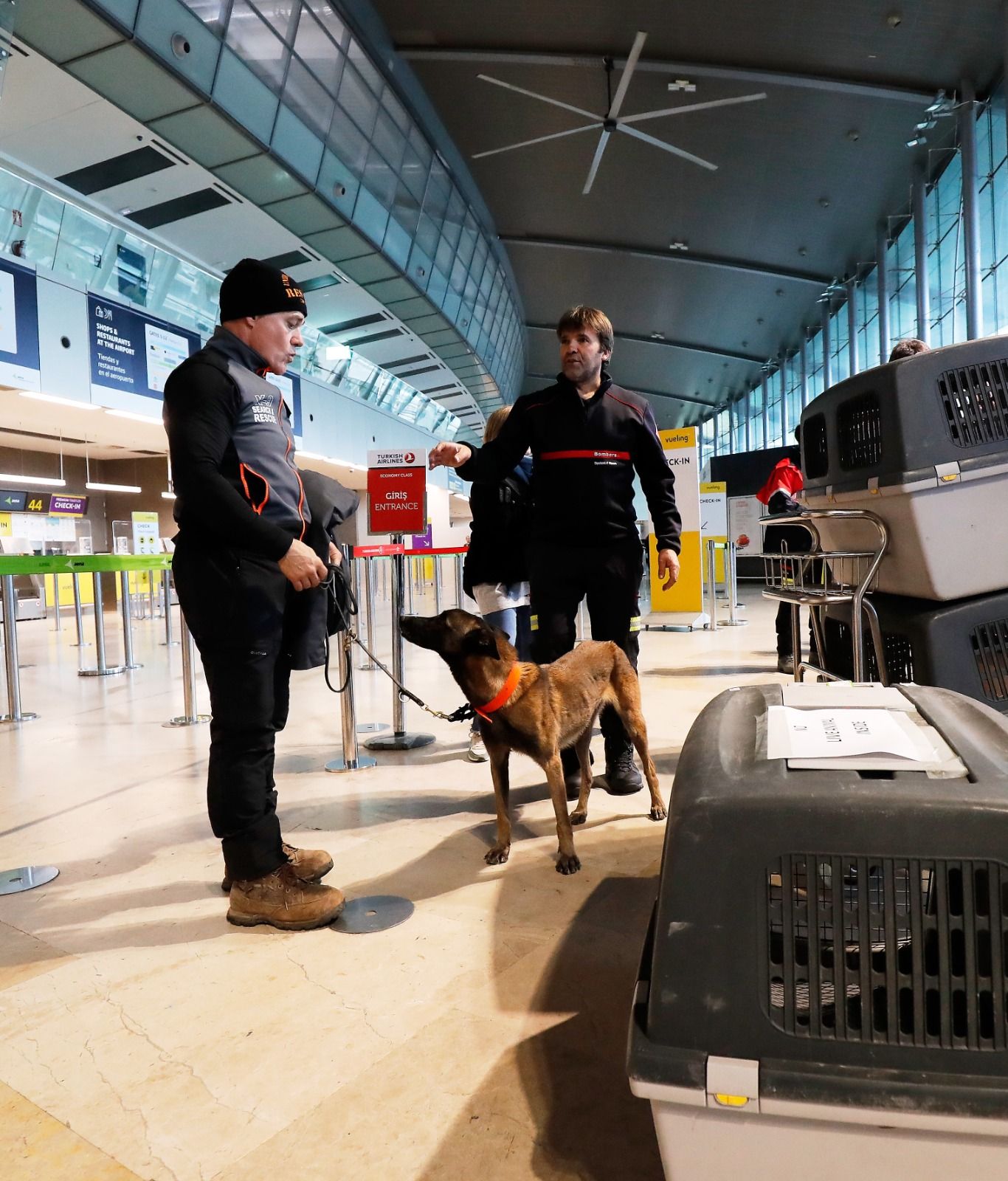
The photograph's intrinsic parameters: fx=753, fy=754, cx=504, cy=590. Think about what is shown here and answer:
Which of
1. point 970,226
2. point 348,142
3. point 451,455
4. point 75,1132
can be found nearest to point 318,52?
point 348,142

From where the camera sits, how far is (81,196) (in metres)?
9.83

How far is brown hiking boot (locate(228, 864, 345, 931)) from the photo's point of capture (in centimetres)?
196

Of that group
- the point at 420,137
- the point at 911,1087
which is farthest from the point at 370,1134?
the point at 420,137

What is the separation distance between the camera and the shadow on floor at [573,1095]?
113 cm

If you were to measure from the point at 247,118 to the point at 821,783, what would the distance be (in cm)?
1030

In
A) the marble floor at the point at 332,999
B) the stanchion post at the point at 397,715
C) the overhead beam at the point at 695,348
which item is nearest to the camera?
the marble floor at the point at 332,999

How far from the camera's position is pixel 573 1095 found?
128 centimetres

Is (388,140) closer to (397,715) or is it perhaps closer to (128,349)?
(128,349)

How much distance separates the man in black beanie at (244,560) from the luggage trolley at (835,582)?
4.66 ft

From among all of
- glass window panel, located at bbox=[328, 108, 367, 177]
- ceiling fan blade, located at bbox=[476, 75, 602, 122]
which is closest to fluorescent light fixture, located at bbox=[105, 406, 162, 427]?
glass window panel, located at bbox=[328, 108, 367, 177]

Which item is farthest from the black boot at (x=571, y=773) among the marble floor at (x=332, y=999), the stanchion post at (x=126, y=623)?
the stanchion post at (x=126, y=623)

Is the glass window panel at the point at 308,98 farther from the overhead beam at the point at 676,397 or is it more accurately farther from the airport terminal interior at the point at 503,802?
the overhead beam at the point at 676,397

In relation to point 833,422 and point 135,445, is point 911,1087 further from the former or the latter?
point 135,445

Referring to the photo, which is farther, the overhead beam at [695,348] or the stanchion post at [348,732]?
the overhead beam at [695,348]
